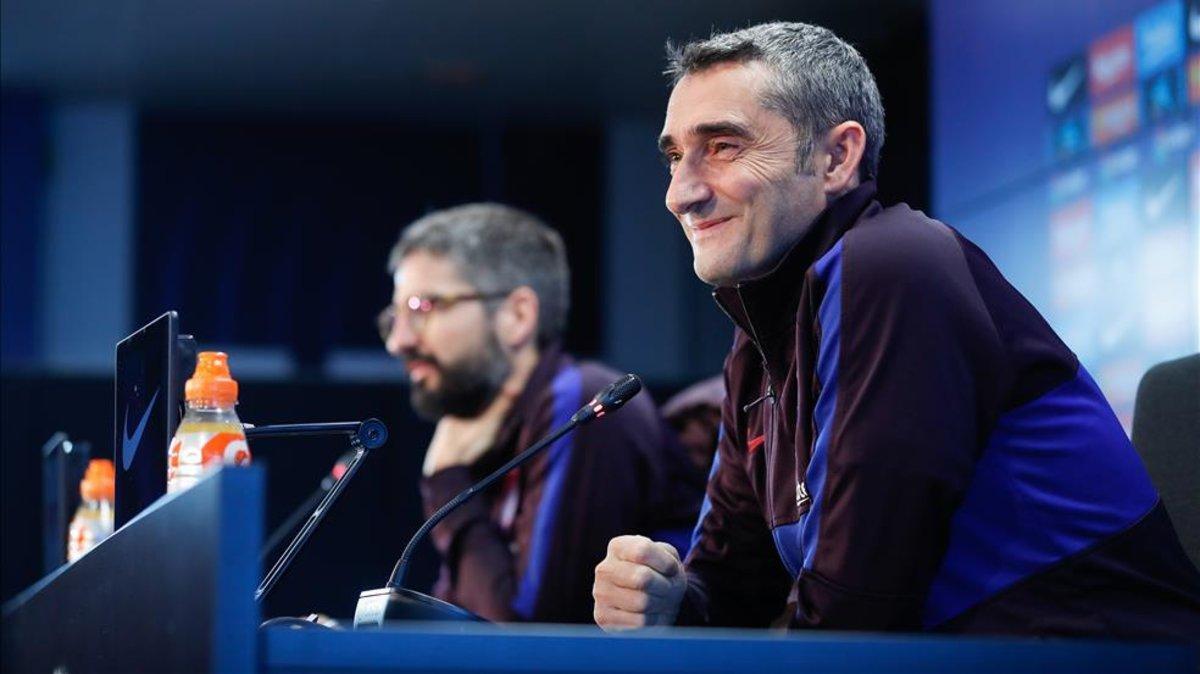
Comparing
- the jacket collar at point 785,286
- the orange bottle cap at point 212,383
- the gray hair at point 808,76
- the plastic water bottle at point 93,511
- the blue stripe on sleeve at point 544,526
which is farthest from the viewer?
the blue stripe on sleeve at point 544,526

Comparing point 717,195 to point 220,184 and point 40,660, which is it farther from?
point 220,184

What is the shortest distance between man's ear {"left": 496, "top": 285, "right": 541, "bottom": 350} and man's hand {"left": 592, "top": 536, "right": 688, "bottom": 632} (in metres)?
1.83

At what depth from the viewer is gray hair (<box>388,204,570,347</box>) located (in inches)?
132

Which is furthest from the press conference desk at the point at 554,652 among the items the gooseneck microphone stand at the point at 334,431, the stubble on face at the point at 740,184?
the stubble on face at the point at 740,184

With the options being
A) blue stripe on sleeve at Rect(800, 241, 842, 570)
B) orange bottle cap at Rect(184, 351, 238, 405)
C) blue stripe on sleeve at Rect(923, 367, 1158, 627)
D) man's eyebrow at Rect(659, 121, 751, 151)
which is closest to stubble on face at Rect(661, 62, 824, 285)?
man's eyebrow at Rect(659, 121, 751, 151)

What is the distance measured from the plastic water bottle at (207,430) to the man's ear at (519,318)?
1.85m

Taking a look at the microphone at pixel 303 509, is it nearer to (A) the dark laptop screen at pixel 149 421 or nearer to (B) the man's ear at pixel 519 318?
(A) the dark laptop screen at pixel 149 421

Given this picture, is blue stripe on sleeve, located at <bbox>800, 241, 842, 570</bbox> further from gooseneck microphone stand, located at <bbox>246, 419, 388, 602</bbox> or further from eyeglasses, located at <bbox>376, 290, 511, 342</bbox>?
eyeglasses, located at <bbox>376, 290, 511, 342</bbox>

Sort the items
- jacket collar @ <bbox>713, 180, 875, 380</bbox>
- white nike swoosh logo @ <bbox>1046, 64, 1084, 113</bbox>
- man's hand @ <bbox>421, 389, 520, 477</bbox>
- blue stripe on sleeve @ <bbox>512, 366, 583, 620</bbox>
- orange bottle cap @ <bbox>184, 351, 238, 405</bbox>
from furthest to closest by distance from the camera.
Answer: white nike swoosh logo @ <bbox>1046, 64, 1084, 113</bbox>, man's hand @ <bbox>421, 389, 520, 477</bbox>, blue stripe on sleeve @ <bbox>512, 366, 583, 620</bbox>, jacket collar @ <bbox>713, 180, 875, 380</bbox>, orange bottle cap @ <bbox>184, 351, 238, 405</bbox>

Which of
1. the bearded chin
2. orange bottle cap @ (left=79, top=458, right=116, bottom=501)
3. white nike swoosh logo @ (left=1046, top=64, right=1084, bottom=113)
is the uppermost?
white nike swoosh logo @ (left=1046, top=64, right=1084, bottom=113)

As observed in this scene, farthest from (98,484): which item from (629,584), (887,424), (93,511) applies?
(887,424)

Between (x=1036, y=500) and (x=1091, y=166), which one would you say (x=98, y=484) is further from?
(x=1091, y=166)

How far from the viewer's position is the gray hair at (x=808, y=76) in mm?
1688

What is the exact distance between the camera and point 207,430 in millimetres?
1397
